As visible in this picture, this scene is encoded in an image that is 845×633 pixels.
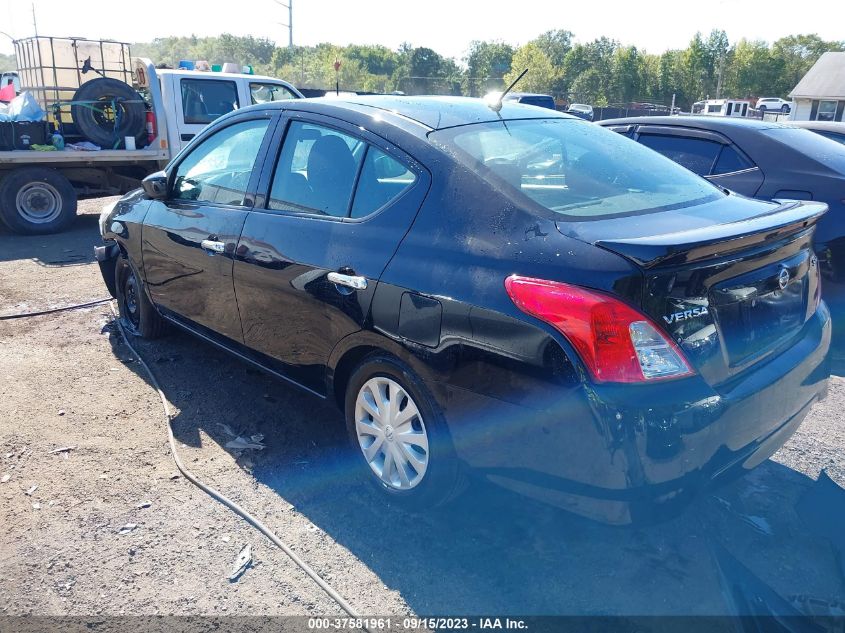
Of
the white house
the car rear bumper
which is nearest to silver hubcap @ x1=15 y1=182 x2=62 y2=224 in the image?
the car rear bumper

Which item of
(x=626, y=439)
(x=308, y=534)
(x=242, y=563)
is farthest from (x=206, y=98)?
(x=626, y=439)

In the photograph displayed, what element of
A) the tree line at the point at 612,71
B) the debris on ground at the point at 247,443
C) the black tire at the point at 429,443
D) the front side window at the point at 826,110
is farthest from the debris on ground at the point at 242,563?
the tree line at the point at 612,71

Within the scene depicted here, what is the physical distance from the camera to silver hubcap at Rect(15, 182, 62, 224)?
9438 millimetres

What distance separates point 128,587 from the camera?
8.80ft

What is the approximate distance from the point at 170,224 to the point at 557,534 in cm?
295

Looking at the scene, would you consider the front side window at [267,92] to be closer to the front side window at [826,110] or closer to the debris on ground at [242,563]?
the debris on ground at [242,563]

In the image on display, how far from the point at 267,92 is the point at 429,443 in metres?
8.84

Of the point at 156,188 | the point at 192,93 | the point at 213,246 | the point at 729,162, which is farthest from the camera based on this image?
the point at 192,93

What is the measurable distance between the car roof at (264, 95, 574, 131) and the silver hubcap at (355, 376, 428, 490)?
119cm

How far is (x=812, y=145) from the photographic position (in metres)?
5.44

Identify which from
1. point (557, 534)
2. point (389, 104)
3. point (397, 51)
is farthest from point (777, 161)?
point (397, 51)

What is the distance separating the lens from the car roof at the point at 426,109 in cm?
317

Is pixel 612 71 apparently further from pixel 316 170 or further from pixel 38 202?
pixel 316 170

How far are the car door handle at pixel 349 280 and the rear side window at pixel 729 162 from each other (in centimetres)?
390
